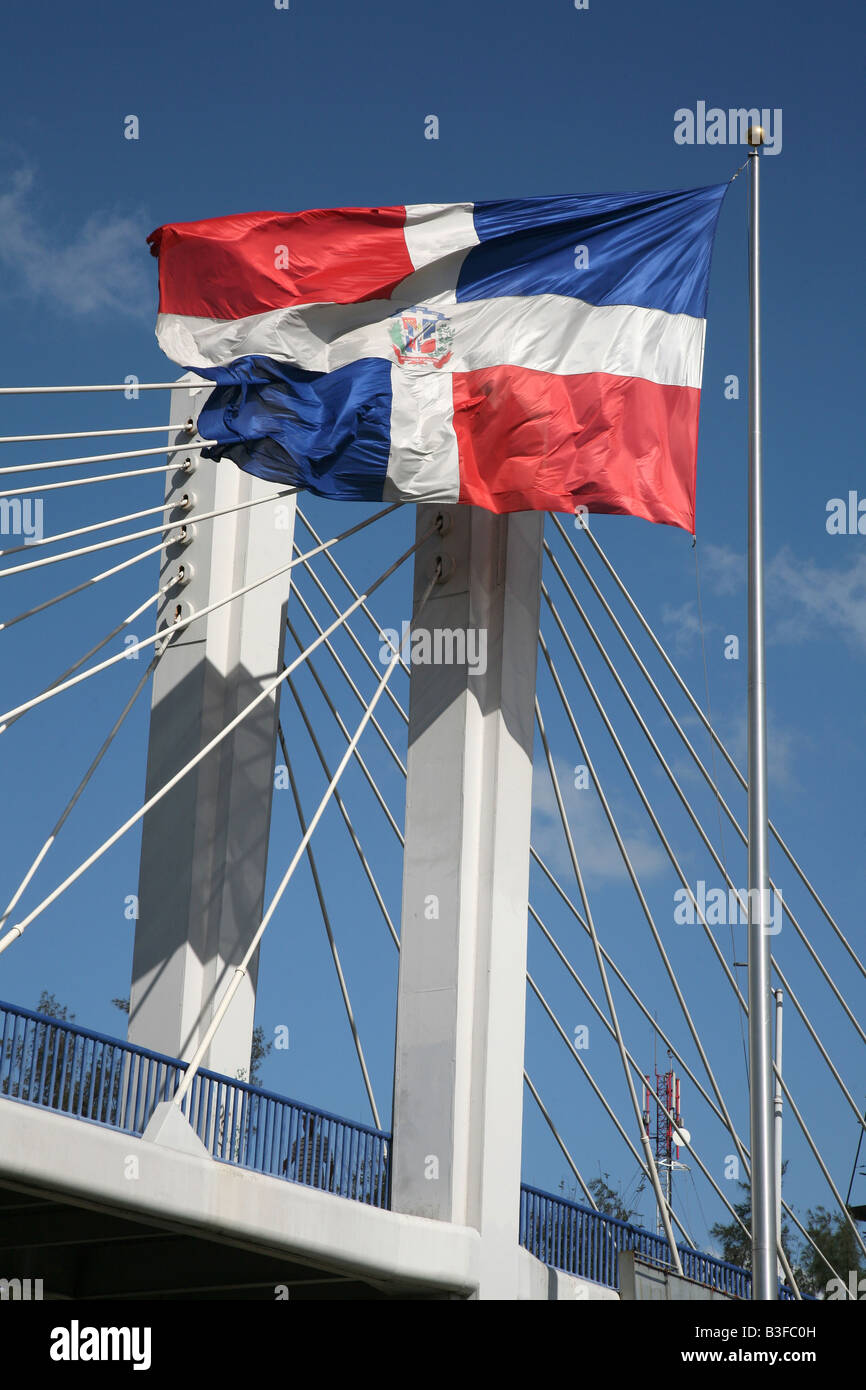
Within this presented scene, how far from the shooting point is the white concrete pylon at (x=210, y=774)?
22109mm

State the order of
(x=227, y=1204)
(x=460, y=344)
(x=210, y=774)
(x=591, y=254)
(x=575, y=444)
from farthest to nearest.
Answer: (x=210, y=774), (x=591, y=254), (x=460, y=344), (x=575, y=444), (x=227, y=1204)

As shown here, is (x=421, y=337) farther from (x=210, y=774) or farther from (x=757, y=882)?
(x=757, y=882)

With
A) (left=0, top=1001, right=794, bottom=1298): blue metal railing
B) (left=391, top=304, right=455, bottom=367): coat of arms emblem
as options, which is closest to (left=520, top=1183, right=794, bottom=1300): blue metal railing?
(left=0, top=1001, right=794, bottom=1298): blue metal railing

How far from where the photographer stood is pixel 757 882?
682 inches

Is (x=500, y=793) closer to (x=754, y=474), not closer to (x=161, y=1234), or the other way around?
(x=754, y=474)

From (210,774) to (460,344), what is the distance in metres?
6.20

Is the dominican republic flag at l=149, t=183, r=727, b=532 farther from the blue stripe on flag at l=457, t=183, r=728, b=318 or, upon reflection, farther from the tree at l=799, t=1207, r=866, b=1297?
the tree at l=799, t=1207, r=866, b=1297

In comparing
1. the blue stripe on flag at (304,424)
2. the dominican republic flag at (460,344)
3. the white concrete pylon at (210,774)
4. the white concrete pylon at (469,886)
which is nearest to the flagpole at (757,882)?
the dominican republic flag at (460,344)

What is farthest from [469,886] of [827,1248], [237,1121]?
[827,1248]

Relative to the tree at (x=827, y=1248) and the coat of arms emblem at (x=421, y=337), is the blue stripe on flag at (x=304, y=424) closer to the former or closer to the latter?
the coat of arms emblem at (x=421, y=337)

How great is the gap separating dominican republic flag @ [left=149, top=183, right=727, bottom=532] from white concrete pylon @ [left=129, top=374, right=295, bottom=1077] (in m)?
1.86

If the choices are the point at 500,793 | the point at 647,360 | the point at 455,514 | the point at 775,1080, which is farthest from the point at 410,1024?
the point at 775,1080

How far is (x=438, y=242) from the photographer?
2141 cm
